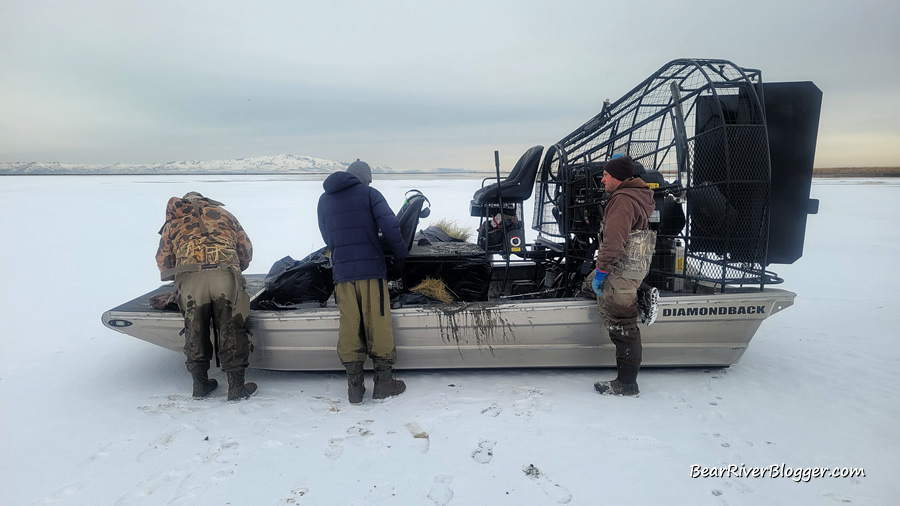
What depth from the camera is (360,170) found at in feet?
12.7

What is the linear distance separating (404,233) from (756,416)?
2.97 meters

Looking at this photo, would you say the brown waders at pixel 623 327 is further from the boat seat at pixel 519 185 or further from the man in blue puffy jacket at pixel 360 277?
the man in blue puffy jacket at pixel 360 277

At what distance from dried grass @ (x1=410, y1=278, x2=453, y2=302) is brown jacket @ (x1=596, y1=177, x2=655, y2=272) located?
1.30 m

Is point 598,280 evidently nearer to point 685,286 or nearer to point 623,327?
point 623,327

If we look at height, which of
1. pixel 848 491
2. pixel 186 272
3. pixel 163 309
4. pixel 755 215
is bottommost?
pixel 848 491

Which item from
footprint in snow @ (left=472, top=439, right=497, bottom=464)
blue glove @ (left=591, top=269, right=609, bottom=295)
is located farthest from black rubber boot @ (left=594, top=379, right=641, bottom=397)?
footprint in snow @ (left=472, top=439, right=497, bottom=464)

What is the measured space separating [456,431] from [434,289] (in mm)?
1314

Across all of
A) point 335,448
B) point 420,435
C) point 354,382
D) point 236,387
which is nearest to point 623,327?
point 420,435

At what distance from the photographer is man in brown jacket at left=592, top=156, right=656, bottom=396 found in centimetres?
345

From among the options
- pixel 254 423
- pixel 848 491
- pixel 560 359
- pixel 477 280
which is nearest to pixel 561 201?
pixel 477 280

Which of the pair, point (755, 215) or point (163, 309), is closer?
point (755, 215)

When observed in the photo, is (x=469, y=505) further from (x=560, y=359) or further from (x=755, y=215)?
(x=755, y=215)

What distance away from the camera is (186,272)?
143 inches

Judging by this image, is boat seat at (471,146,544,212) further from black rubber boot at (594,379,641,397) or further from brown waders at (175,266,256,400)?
brown waders at (175,266,256,400)
